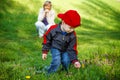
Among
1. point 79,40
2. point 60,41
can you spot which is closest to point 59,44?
point 60,41

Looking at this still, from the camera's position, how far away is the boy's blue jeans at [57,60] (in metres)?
6.29

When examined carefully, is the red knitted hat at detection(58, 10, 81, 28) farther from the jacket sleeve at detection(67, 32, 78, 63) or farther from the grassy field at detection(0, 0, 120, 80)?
the grassy field at detection(0, 0, 120, 80)

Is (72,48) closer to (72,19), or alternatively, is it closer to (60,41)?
(60,41)

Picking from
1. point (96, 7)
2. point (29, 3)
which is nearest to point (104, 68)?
point (29, 3)

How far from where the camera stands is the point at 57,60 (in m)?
6.29

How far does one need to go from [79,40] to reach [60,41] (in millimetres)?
8676

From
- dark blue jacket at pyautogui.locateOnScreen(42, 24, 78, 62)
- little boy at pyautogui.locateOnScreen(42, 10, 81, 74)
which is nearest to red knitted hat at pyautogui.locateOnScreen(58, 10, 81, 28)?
little boy at pyautogui.locateOnScreen(42, 10, 81, 74)

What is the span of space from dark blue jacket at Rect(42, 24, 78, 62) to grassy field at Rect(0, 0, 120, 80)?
0.37 metres

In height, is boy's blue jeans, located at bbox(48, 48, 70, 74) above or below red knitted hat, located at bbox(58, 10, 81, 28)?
below

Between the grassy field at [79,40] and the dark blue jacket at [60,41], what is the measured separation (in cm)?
37

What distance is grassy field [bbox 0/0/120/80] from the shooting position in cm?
588

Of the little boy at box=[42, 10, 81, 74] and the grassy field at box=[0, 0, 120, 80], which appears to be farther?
the little boy at box=[42, 10, 81, 74]

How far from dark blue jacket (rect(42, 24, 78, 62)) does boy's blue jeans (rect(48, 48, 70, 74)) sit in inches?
4.4

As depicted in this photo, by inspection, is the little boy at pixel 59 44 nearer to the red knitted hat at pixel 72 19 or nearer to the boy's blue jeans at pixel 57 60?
the boy's blue jeans at pixel 57 60
